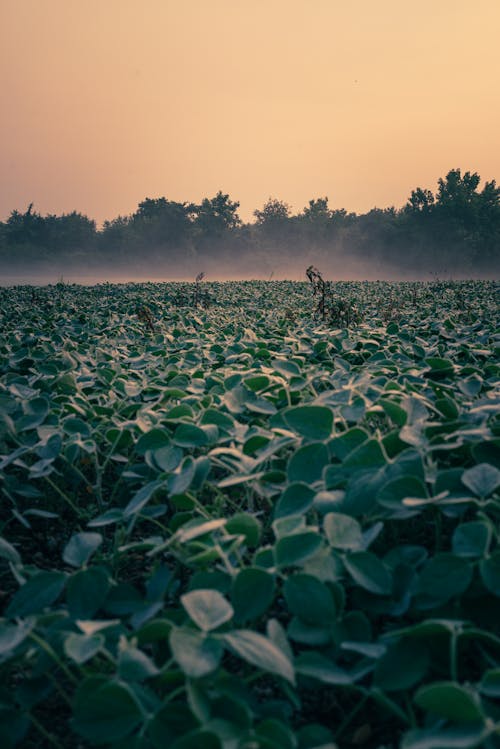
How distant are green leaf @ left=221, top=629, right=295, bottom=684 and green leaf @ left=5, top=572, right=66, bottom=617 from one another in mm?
424

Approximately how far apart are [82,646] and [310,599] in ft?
1.33

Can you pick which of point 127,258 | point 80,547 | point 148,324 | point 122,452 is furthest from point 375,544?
point 127,258

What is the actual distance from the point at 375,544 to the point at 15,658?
0.88 meters

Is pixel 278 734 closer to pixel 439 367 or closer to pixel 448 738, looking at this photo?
pixel 448 738

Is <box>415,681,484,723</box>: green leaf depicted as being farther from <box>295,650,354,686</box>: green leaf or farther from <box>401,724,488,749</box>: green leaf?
<box>295,650,354,686</box>: green leaf

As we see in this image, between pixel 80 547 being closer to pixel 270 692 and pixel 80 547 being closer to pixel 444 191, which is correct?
pixel 270 692

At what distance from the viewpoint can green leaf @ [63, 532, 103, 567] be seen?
112cm

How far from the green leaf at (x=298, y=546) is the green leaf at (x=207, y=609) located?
16 cm

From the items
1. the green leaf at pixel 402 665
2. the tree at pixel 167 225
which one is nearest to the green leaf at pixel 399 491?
the green leaf at pixel 402 665

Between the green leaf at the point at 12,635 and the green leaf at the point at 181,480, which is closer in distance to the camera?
the green leaf at the point at 12,635

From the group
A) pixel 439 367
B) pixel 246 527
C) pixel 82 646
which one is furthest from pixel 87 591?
pixel 439 367

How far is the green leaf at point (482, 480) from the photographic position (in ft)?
3.61

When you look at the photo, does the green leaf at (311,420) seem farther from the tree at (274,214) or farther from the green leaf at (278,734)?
the tree at (274,214)

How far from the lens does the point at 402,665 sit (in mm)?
838
